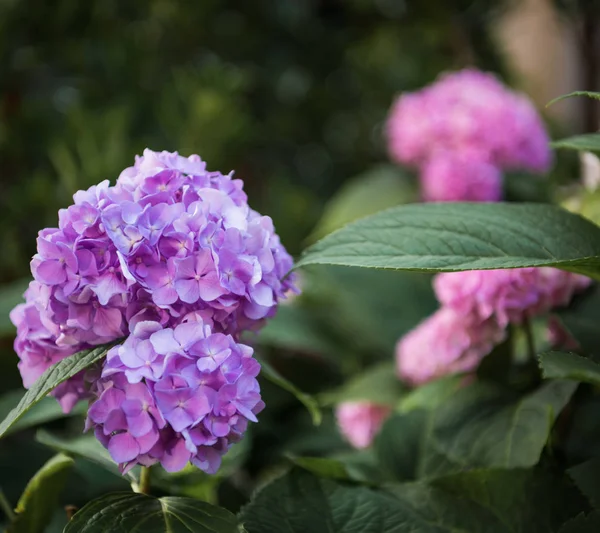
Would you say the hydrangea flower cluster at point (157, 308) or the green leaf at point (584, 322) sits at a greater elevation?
the hydrangea flower cluster at point (157, 308)

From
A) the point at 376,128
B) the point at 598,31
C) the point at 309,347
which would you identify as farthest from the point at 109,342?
the point at 598,31

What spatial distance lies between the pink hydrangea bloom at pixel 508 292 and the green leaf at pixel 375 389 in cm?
18

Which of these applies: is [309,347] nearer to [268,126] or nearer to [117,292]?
[117,292]

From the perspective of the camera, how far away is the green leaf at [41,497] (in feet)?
1.53

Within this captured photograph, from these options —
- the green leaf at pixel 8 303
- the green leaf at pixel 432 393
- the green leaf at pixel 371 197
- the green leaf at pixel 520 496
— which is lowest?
the green leaf at pixel 432 393

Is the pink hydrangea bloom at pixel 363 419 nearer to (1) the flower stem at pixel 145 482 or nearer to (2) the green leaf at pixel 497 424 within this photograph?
(2) the green leaf at pixel 497 424

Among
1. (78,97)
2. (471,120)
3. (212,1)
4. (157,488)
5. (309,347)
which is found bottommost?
(309,347)

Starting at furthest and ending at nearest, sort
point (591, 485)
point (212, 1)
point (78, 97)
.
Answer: point (212, 1)
point (78, 97)
point (591, 485)

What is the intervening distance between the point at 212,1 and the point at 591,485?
140 centimetres

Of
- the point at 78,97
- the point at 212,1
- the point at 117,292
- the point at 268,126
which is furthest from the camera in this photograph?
the point at 268,126

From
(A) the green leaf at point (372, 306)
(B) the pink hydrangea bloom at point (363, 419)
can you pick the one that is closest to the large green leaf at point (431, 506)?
(B) the pink hydrangea bloom at point (363, 419)

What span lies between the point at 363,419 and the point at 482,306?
10.5 inches

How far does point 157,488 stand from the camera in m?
0.53

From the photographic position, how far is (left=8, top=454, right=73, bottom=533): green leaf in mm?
465
